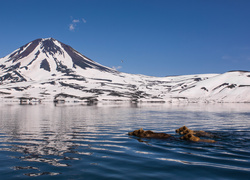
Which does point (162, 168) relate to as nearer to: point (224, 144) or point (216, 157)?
point (216, 157)

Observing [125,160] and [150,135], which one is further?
[150,135]

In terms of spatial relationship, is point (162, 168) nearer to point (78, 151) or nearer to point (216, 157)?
point (216, 157)

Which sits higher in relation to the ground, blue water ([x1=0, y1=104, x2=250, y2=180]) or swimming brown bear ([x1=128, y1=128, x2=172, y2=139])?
swimming brown bear ([x1=128, y1=128, x2=172, y2=139])

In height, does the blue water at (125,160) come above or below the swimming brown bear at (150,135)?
below

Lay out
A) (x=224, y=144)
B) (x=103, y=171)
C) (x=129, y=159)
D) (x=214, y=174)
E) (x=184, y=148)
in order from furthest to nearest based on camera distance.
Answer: (x=224, y=144) < (x=184, y=148) < (x=129, y=159) < (x=103, y=171) < (x=214, y=174)

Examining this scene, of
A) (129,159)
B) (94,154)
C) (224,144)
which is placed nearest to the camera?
(129,159)

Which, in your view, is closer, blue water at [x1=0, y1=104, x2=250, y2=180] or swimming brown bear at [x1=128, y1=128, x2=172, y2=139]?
blue water at [x1=0, y1=104, x2=250, y2=180]

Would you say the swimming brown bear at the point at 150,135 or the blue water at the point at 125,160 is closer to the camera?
the blue water at the point at 125,160

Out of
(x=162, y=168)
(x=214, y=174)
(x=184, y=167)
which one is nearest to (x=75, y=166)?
(x=162, y=168)

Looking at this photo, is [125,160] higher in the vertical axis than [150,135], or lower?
lower

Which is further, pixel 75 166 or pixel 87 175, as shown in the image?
pixel 75 166

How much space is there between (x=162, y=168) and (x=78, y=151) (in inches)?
278

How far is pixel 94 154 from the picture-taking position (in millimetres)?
16844

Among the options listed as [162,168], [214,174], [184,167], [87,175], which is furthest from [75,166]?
[214,174]
